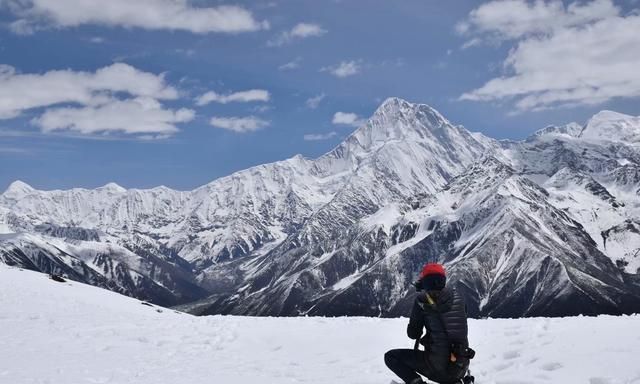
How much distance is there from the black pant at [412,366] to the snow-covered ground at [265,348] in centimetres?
395

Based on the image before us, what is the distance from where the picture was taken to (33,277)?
189ft

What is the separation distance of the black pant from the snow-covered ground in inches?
156

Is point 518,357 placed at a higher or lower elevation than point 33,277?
lower

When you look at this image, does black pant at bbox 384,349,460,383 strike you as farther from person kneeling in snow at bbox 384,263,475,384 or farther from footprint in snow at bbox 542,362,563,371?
footprint in snow at bbox 542,362,563,371

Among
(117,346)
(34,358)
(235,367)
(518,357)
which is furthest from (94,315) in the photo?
(518,357)

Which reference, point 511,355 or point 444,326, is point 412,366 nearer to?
point 444,326

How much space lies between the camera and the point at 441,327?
587 inches

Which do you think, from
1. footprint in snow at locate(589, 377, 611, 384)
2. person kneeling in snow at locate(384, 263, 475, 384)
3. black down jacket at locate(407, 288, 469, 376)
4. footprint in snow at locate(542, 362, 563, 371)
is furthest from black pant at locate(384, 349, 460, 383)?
footprint in snow at locate(542, 362, 563, 371)

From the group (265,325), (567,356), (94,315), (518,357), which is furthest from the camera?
(94,315)

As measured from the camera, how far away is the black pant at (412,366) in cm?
1528

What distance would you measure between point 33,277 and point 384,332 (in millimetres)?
40817

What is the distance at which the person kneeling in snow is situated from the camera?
1477cm

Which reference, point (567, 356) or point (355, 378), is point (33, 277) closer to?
point (355, 378)

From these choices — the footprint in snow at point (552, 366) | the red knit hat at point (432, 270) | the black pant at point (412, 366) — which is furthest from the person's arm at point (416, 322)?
the footprint in snow at point (552, 366)
